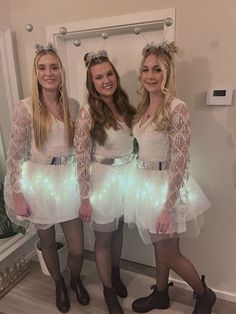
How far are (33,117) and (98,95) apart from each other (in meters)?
0.38

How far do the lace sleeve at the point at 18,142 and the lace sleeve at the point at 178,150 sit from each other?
0.78 meters

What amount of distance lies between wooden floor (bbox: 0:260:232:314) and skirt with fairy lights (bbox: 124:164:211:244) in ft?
2.08

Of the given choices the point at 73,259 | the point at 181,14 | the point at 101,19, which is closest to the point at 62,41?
the point at 101,19

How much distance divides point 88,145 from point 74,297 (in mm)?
1104

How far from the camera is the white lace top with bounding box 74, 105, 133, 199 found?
5.11 ft

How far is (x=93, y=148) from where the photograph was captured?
1650 millimetres

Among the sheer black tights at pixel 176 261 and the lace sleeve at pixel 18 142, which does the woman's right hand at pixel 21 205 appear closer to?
the lace sleeve at pixel 18 142

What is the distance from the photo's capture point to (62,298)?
6.19 ft

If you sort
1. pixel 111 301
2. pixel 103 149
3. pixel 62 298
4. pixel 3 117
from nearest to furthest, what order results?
pixel 103 149 → pixel 111 301 → pixel 62 298 → pixel 3 117

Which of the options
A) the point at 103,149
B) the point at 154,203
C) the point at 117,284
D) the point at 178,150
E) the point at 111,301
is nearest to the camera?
the point at 178,150

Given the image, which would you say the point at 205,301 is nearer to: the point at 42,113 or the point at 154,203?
the point at 154,203

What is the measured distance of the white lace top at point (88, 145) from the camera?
1.56 m

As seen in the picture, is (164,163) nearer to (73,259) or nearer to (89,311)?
(73,259)

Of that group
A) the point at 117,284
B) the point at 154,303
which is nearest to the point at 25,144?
A: the point at 117,284
